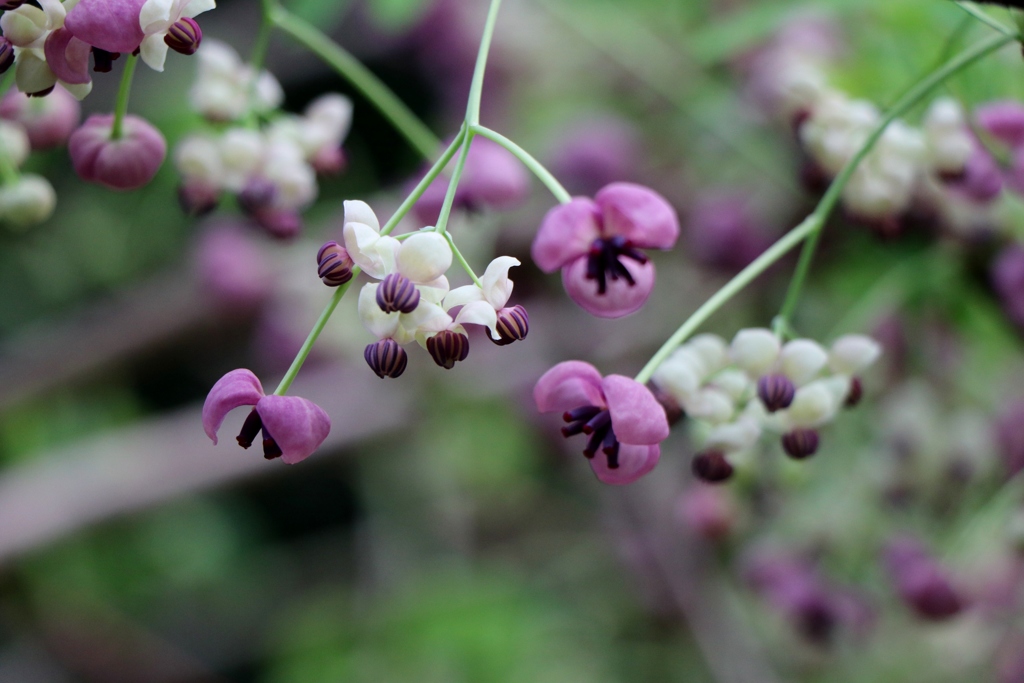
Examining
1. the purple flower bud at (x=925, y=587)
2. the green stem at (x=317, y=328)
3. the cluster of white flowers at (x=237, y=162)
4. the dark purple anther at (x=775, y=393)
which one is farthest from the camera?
the purple flower bud at (x=925, y=587)

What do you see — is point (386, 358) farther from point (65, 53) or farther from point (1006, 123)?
point (1006, 123)

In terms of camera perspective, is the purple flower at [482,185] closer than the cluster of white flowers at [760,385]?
No

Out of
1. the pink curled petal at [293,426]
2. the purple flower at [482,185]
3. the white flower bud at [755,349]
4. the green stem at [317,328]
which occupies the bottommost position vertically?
the pink curled petal at [293,426]

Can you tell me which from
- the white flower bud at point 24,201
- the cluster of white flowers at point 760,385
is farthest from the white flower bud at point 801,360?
the white flower bud at point 24,201

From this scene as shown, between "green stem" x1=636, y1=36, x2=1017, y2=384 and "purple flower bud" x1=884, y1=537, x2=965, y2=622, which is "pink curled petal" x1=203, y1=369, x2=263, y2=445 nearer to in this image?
"green stem" x1=636, y1=36, x2=1017, y2=384

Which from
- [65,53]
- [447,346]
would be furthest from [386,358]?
[65,53]

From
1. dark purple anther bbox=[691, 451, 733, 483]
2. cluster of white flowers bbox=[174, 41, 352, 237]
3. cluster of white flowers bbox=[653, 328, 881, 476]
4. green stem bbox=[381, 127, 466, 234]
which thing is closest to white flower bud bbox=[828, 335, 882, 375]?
cluster of white flowers bbox=[653, 328, 881, 476]

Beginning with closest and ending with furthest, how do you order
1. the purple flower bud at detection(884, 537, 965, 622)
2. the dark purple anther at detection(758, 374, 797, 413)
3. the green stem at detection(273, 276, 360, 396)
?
the green stem at detection(273, 276, 360, 396) < the dark purple anther at detection(758, 374, 797, 413) < the purple flower bud at detection(884, 537, 965, 622)

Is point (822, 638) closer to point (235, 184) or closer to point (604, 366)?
point (604, 366)

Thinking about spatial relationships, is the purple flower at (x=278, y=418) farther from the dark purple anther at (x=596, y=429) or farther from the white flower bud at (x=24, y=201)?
the white flower bud at (x=24, y=201)
